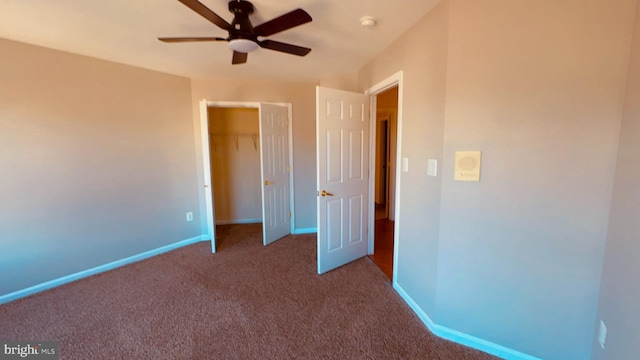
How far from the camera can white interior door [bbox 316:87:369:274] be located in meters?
2.69

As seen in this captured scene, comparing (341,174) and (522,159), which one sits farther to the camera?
(341,174)

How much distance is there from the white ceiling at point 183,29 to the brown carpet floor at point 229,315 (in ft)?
7.87

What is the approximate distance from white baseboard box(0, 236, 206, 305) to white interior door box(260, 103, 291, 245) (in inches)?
48.0

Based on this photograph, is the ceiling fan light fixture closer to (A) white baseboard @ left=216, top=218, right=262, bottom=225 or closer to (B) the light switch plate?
(B) the light switch plate

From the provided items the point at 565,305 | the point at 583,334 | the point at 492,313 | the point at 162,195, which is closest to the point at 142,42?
the point at 162,195

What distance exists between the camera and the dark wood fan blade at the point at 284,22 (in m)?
1.56

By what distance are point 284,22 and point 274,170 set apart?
235 cm

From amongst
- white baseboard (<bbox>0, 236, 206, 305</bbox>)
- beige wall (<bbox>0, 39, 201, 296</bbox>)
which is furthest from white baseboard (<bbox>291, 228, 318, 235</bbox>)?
beige wall (<bbox>0, 39, 201, 296</bbox>)

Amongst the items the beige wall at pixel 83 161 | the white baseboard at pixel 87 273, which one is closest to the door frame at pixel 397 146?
the beige wall at pixel 83 161

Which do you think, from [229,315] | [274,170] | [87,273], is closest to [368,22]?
[274,170]

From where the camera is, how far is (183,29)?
217 centimetres

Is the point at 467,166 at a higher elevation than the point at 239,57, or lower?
lower

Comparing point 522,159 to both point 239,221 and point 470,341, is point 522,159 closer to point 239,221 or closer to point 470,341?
point 470,341

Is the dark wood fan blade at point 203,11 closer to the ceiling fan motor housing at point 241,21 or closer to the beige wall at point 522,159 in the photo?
the ceiling fan motor housing at point 241,21
